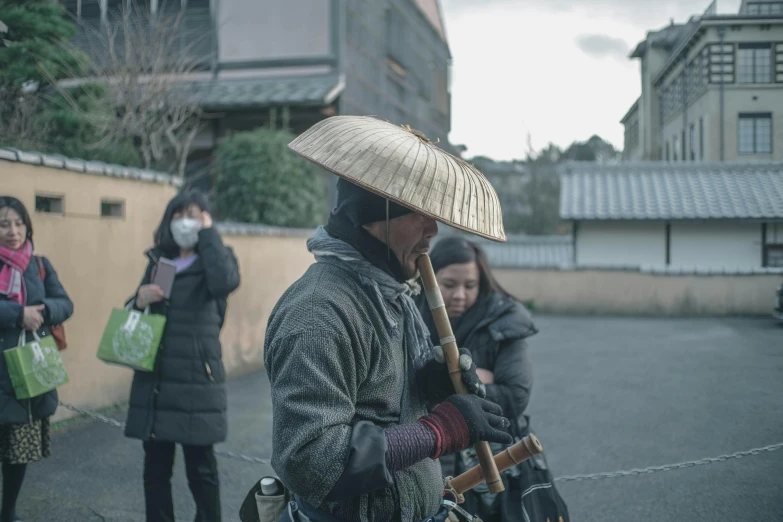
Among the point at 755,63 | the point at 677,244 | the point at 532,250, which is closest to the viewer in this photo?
the point at 755,63

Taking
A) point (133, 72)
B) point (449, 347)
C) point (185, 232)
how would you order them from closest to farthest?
point (449, 347)
point (185, 232)
point (133, 72)

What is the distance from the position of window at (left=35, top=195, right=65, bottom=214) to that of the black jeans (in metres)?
2.94

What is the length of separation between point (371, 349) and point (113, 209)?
5.53 metres

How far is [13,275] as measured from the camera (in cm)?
371

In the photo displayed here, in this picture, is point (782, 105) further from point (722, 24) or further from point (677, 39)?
point (677, 39)

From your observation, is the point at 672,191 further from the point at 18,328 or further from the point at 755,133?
the point at 18,328

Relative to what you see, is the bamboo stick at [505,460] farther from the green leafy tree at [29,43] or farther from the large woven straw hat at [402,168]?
the green leafy tree at [29,43]

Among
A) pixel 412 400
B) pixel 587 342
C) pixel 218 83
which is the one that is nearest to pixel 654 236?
pixel 587 342

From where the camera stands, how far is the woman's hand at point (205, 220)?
4.06 meters

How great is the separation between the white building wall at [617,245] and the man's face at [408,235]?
36.8 ft

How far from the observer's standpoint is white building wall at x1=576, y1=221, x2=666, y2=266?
43.9 ft

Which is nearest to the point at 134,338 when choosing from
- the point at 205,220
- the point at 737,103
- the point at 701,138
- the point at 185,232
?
the point at 185,232

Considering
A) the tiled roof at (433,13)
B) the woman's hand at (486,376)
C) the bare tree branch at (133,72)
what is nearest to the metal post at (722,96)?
the woman's hand at (486,376)

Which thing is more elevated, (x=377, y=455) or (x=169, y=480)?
(x=377, y=455)
